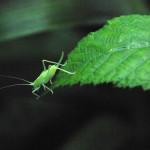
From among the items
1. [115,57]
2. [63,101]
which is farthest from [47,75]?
[63,101]

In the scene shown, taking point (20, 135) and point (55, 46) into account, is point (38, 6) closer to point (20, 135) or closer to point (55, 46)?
point (55, 46)

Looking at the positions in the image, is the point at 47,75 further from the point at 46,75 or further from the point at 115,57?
the point at 115,57

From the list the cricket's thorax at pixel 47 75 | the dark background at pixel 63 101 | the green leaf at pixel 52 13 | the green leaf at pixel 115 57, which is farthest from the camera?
the green leaf at pixel 52 13

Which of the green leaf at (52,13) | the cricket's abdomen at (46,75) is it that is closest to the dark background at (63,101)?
the green leaf at (52,13)

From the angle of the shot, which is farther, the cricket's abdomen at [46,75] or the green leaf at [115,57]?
the cricket's abdomen at [46,75]

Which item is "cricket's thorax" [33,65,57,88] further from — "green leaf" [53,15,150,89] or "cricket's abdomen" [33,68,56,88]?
"green leaf" [53,15,150,89]

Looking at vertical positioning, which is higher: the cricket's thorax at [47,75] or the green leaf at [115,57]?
the green leaf at [115,57]

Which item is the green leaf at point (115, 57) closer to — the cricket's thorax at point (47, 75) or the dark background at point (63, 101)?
the cricket's thorax at point (47, 75)

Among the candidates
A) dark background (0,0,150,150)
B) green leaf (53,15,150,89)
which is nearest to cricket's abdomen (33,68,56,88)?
green leaf (53,15,150,89)
